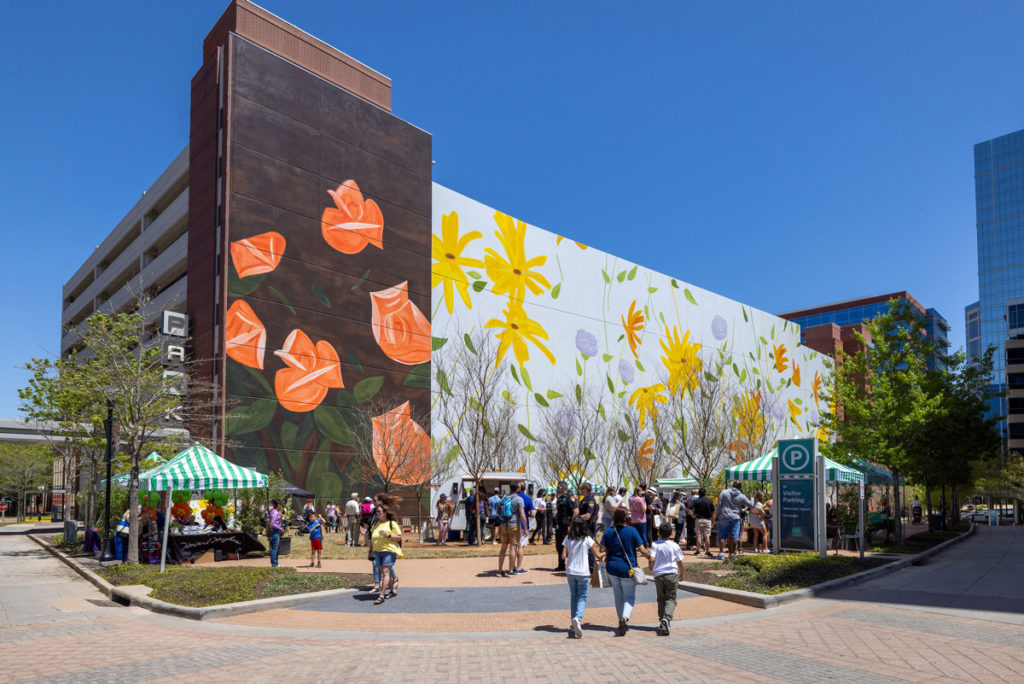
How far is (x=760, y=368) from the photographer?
7150 centimetres

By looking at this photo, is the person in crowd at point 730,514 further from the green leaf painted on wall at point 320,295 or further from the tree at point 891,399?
the green leaf painted on wall at point 320,295

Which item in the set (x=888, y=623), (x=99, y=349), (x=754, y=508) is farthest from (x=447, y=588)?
(x=99, y=349)

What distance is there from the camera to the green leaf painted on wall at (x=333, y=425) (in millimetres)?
35344

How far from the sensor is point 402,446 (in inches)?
1462

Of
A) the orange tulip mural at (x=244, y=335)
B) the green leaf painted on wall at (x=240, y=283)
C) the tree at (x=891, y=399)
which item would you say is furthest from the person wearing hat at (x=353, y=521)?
the tree at (x=891, y=399)

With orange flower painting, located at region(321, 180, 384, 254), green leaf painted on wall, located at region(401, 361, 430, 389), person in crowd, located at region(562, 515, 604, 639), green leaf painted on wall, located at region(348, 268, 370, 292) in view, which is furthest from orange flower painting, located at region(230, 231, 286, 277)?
person in crowd, located at region(562, 515, 604, 639)

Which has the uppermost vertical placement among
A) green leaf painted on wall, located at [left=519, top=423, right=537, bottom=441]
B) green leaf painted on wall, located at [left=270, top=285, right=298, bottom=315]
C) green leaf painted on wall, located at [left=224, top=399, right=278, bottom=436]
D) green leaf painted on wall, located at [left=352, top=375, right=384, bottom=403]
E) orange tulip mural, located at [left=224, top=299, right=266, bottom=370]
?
green leaf painted on wall, located at [left=270, top=285, right=298, bottom=315]

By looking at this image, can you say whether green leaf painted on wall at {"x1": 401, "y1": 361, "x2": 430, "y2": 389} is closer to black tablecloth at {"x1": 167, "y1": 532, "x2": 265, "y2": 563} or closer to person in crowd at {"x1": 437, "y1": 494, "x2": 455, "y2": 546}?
person in crowd at {"x1": 437, "y1": 494, "x2": 455, "y2": 546}

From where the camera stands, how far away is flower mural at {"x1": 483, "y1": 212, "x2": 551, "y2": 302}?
45.8 metres

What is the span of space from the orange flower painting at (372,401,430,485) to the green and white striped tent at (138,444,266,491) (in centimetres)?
1390

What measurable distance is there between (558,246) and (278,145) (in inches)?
822

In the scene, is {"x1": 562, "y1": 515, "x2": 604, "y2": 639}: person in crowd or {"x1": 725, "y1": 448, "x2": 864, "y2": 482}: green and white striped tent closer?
{"x1": 562, "y1": 515, "x2": 604, "y2": 639}: person in crowd

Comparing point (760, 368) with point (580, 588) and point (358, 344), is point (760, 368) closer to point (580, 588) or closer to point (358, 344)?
point (358, 344)

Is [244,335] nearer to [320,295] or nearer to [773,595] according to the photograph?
[320,295]
